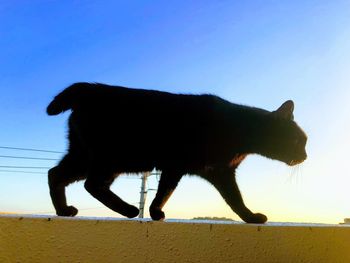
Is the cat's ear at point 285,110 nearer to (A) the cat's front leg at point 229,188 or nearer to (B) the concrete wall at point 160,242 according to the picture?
(A) the cat's front leg at point 229,188

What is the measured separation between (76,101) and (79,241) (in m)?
1.69

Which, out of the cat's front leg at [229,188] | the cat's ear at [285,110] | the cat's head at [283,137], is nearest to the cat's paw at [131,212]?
the cat's front leg at [229,188]

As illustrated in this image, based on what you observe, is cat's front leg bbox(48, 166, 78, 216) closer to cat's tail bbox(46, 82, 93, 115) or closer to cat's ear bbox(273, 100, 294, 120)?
cat's tail bbox(46, 82, 93, 115)

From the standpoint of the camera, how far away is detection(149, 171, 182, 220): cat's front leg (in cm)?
272

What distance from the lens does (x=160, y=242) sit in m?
1.70

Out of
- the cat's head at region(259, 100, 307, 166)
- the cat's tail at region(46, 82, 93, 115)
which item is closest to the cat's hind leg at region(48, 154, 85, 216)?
the cat's tail at region(46, 82, 93, 115)

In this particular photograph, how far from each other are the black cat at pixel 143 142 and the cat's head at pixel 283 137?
46cm

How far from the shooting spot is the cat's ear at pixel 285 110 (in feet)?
12.8

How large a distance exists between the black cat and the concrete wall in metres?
0.96

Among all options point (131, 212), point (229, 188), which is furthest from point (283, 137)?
point (131, 212)

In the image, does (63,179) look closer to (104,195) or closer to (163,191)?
(104,195)

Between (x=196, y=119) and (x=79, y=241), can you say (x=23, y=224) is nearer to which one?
(x=79, y=241)

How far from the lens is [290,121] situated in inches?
156

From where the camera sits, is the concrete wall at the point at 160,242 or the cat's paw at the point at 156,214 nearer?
the concrete wall at the point at 160,242
